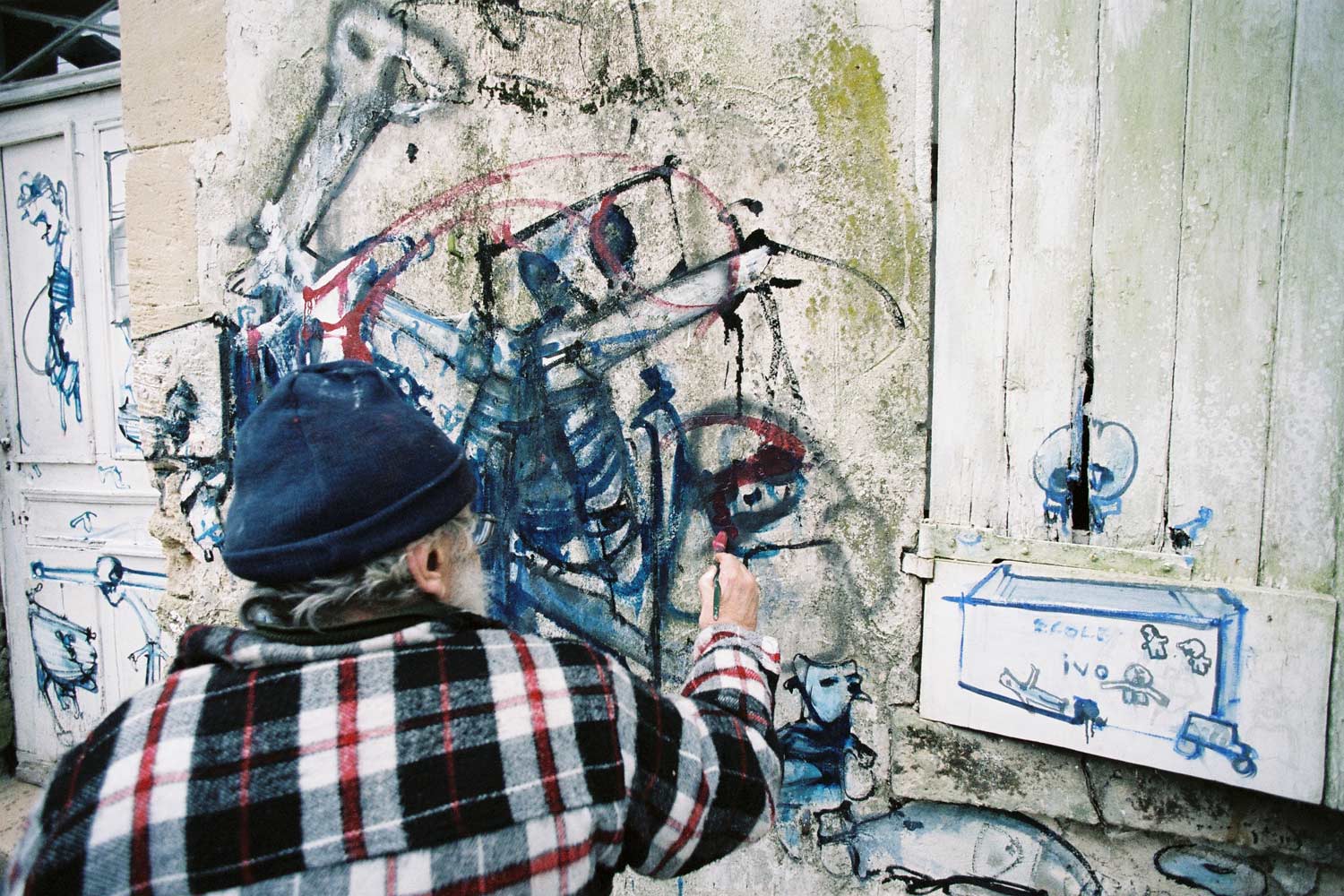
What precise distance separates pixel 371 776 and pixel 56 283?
3385mm

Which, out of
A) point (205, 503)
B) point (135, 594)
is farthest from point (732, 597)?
point (135, 594)

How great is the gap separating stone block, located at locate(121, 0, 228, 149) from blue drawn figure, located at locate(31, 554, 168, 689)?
5.74 feet

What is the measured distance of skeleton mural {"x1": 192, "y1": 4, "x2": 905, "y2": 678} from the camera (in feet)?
6.17

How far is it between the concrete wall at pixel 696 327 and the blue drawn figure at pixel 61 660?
2.01 m

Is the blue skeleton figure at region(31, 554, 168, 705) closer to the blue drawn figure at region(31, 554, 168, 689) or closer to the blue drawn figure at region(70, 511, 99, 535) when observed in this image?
the blue drawn figure at region(31, 554, 168, 689)

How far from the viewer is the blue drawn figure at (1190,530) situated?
1.52 m

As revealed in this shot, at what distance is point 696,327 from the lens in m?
1.91

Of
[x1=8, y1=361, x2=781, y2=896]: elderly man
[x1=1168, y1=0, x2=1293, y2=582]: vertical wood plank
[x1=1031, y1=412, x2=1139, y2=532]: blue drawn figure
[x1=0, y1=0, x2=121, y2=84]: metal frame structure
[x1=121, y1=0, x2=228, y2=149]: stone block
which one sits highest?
[x1=0, y1=0, x2=121, y2=84]: metal frame structure

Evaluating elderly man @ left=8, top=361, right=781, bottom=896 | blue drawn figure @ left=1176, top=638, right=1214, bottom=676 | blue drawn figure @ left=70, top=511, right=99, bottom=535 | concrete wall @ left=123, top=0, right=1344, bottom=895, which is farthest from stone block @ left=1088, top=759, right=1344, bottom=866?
blue drawn figure @ left=70, top=511, right=99, bottom=535

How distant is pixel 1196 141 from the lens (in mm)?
1485

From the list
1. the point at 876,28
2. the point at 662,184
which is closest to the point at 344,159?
the point at 662,184

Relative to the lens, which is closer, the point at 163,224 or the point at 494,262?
the point at 494,262

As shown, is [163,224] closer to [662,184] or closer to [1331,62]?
[662,184]

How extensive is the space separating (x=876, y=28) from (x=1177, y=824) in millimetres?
1904
